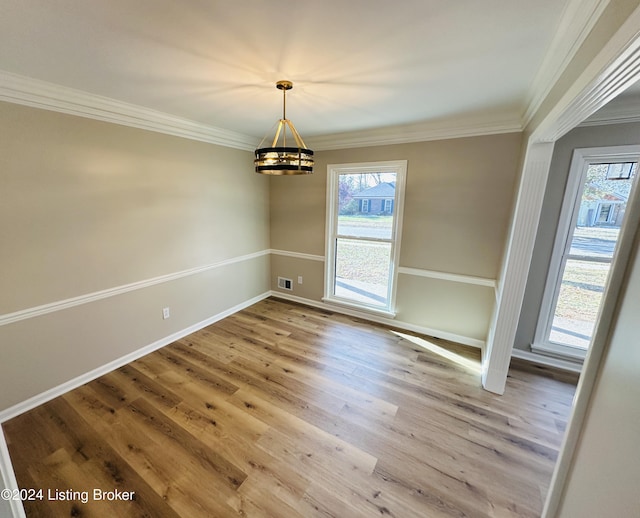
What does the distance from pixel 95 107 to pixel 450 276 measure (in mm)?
3807

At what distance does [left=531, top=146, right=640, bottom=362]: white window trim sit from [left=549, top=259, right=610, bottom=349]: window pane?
0.22ft

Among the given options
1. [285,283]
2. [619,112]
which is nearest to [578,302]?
[619,112]

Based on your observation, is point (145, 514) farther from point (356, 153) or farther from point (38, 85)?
point (356, 153)

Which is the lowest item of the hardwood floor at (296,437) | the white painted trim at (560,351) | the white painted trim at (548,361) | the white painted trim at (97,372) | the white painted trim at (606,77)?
the hardwood floor at (296,437)

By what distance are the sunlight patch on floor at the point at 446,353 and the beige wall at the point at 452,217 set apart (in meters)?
0.24

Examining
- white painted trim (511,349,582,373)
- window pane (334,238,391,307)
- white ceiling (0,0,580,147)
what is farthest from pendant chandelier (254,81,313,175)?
white painted trim (511,349,582,373)

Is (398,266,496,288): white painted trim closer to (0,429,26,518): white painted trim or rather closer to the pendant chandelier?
the pendant chandelier

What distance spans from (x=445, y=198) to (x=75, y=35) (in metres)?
3.18

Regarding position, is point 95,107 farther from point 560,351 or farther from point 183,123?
point 560,351

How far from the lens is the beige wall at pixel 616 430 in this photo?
2.16 feet

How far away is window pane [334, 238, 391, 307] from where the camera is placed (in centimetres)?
361

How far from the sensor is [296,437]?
190 cm

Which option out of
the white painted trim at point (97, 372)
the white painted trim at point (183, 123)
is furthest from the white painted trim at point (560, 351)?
the white painted trim at point (97, 372)

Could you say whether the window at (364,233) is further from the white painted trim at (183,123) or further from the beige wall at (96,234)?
the beige wall at (96,234)
